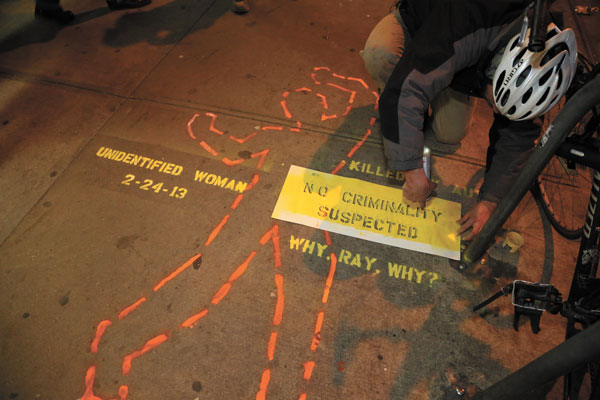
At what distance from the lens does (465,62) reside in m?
1.31

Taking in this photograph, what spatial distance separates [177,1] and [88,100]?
128 centimetres

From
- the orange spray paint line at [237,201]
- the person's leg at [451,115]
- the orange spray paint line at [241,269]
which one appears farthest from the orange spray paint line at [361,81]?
the orange spray paint line at [241,269]

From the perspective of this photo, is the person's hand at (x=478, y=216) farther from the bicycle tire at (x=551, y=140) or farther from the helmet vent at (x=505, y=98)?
the helmet vent at (x=505, y=98)

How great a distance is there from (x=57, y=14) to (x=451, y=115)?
115 inches

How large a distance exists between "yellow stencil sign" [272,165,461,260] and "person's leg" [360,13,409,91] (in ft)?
1.91

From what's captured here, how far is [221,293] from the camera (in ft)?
4.84

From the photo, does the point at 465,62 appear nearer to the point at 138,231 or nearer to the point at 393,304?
the point at 393,304

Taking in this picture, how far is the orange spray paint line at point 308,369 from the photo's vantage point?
4.28 ft

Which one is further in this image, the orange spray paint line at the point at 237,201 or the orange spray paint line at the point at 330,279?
the orange spray paint line at the point at 237,201

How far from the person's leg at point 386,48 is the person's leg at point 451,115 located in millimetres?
341

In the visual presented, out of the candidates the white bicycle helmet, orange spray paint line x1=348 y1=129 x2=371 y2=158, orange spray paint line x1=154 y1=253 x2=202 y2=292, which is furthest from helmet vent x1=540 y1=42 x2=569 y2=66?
orange spray paint line x1=154 y1=253 x2=202 y2=292

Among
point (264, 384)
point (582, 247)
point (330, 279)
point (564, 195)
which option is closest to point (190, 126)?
point (330, 279)

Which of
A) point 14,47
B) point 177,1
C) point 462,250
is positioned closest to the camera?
point 462,250

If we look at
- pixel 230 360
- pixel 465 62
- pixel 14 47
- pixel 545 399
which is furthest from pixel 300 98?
pixel 14 47
